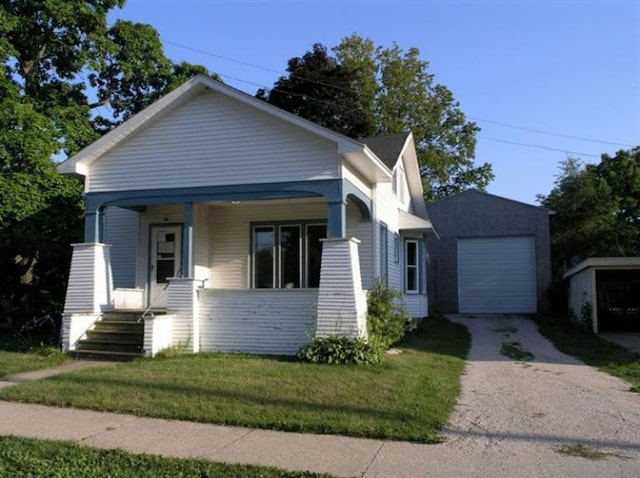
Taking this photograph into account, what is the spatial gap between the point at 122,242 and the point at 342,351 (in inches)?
313

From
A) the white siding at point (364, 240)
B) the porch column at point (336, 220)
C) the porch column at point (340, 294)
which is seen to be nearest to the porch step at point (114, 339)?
the porch column at point (340, 294)

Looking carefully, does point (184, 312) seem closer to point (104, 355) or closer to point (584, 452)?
point (104, 355)

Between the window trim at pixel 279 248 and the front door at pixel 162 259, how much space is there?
187cm

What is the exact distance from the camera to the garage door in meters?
22.5

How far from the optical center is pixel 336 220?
39.0ft

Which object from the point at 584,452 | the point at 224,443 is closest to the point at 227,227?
the point at 224,443

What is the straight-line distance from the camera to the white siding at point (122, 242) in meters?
15.7

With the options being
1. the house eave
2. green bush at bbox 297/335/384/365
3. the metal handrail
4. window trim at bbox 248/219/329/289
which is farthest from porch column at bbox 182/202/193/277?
the house eave

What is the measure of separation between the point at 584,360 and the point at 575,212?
15173mm

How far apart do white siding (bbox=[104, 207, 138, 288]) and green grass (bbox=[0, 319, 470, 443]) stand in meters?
4.90

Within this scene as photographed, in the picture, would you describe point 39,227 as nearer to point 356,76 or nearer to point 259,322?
point 259,322

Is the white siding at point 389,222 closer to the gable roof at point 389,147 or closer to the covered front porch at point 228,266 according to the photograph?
the covered front porch at point 228,266

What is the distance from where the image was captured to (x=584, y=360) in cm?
1227

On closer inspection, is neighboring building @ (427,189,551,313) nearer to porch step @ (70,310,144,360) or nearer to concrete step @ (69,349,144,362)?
porch step @ (70,310,144,360)
